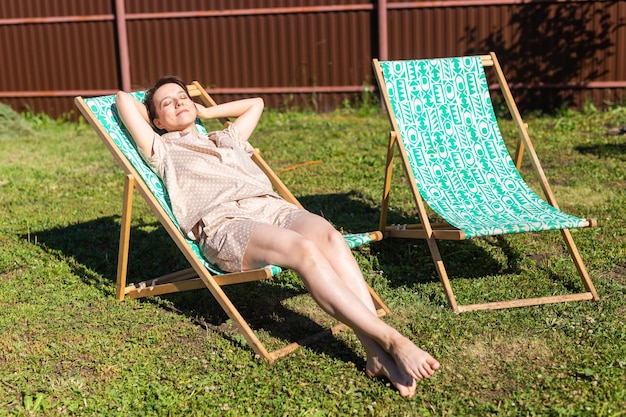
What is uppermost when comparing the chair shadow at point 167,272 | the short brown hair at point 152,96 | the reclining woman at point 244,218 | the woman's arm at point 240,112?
the short brown hair at point 152,96

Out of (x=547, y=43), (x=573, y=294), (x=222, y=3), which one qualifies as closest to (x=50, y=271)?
(x=573, y=294)

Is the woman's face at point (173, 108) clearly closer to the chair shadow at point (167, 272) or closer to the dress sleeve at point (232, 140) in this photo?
the dress sleeve at point (232, 140)

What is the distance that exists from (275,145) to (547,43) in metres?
3.26

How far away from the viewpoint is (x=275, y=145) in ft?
25.7

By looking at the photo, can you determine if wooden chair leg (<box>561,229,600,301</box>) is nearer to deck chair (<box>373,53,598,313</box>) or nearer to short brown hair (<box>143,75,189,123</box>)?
deck chair (<box>373,53,598,313</box>)

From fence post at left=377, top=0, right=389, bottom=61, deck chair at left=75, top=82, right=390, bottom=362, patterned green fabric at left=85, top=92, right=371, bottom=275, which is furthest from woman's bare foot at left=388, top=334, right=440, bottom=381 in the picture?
fence post at left=377, top=0, right=389, bottom=61

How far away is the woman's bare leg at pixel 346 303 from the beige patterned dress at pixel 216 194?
0.13 meters

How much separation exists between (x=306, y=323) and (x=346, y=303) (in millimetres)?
690

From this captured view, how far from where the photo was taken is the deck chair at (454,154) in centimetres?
426

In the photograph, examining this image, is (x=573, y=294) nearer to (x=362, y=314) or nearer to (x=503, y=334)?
(x=503, y=334)

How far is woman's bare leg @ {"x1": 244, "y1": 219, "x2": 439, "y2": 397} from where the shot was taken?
3.16m

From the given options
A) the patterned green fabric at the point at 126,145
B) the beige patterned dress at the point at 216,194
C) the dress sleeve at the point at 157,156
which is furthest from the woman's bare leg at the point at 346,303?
the dress sleeve at the point at 157,156

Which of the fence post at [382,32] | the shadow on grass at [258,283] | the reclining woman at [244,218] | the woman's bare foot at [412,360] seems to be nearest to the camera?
the woman's bare foot at [412,360]

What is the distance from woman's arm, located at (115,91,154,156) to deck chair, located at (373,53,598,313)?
129cm
